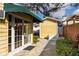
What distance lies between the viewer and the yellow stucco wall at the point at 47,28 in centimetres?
468

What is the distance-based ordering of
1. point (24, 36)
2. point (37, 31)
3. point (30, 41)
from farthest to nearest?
point (24, 36) < point (30, 41) < point (37, 31)

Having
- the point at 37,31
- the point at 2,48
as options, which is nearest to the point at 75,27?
the point at 37,31

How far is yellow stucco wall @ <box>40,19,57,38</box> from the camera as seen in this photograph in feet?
15.4

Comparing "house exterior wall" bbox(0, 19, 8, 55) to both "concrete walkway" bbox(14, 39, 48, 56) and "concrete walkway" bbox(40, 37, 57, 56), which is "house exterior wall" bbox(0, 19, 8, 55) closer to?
"concrete walkway" bbox(14, 39, 48, 56)

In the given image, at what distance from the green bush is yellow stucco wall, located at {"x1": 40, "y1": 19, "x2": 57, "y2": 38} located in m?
0.22

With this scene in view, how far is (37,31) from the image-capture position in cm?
477

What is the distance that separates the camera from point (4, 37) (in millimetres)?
4672

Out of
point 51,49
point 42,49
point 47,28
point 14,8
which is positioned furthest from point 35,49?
point 14,8

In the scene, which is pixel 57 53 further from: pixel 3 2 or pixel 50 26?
pixel 3 2

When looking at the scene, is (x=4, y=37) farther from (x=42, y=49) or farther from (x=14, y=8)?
(x=42, y=49)

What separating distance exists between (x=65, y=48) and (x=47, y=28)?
50 cm

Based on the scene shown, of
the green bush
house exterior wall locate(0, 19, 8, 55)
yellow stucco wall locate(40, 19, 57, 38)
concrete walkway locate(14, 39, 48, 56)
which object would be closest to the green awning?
yellow stucco wall locate(40, 19, 57, 38)

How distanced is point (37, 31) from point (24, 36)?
0.97 metres

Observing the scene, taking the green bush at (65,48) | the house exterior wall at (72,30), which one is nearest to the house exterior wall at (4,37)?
the green bush at (65,48)
